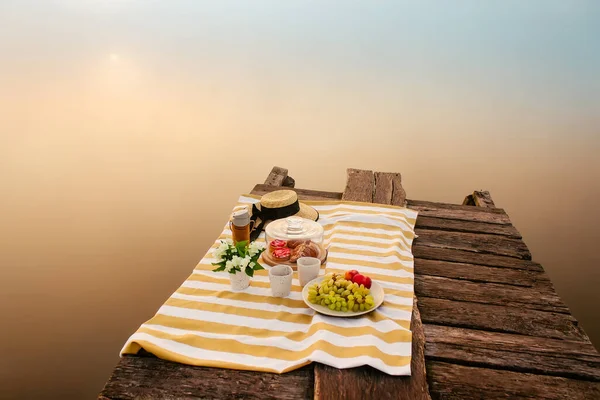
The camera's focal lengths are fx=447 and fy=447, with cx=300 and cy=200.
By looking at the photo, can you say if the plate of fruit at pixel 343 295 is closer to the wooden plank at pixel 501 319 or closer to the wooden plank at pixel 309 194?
the wooden plank at pixel 501 319

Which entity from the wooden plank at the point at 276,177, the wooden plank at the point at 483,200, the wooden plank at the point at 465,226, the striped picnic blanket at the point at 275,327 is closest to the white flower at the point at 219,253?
the striped picnic blanket at the point at 275,327

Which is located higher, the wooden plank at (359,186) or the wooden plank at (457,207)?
the wooden plank at (359,186)

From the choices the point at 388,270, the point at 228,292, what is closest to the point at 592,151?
the point at 388,270

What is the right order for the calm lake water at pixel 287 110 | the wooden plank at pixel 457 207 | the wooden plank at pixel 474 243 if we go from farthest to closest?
the calm lake water at pixel 287 110 → the wooden plank at pixel 457 207 → the wooden plank at pixel 474 243

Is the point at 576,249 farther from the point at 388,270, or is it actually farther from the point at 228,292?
the point at 228,292

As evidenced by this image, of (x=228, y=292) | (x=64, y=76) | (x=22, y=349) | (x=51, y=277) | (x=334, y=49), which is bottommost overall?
(x=22, y=349)

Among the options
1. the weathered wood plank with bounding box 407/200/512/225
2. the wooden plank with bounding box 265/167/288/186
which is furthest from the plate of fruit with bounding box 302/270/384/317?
the wooden plank with bounding box 265/167/288/186

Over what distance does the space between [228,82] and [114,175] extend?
1.44 m

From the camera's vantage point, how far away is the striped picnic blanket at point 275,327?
139 cm

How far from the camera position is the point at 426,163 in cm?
435

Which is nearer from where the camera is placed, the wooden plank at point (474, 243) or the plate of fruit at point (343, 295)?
the plate of fruit at point (343, 295)

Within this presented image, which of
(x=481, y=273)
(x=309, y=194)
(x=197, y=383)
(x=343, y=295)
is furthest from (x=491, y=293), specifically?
(x=309, y=194)

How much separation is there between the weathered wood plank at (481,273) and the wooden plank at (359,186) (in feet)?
2.60

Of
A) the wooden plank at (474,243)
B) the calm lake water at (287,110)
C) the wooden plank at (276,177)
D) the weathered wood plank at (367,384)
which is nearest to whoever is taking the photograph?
the weathered wood plank at (367,384)
